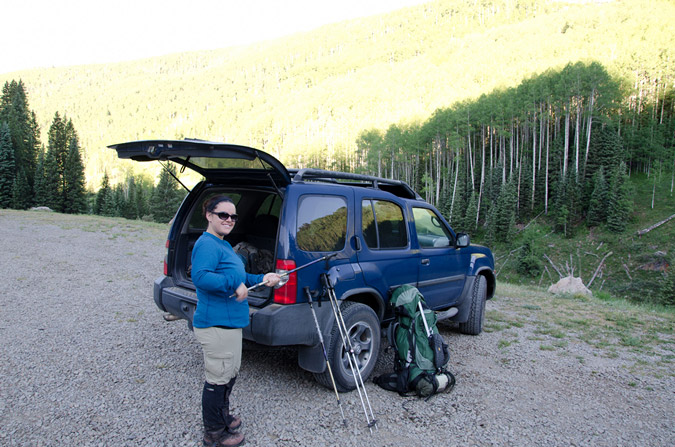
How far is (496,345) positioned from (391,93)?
14373 centimetres

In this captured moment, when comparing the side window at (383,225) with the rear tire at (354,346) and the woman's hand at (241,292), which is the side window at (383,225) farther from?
the woman's hand at (241,292)

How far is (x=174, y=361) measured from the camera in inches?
175

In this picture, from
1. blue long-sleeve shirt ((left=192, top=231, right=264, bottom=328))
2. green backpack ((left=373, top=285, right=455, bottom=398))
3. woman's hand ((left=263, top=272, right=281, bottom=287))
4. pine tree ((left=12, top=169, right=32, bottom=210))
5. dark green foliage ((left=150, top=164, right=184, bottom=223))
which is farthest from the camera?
dark green foliage ((left=150, top=164, right=184, bottom=223))

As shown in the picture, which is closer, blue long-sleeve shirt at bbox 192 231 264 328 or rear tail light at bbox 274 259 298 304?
blue long-sleeve shirt at bbox 192 231 264 328

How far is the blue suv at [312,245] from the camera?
3369 mm

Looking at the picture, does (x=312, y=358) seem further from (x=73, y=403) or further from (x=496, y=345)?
(x=496, y=345)

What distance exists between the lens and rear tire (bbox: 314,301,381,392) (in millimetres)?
3645

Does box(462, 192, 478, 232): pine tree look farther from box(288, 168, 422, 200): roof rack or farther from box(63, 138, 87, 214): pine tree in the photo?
box(63, 138, 87, 214): pine tree

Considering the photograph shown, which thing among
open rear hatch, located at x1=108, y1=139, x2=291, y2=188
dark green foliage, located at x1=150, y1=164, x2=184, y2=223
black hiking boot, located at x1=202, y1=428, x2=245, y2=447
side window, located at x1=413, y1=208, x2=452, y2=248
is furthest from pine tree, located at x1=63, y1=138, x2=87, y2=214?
black hiking boot, located at x1=202, y1=428, x2=245, y2=447

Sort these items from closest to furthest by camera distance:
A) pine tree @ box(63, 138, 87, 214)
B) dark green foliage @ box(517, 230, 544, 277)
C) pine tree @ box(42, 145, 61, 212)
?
dark green foliage @ box(517, 230, 544, 277)
pine tree @ box(42, 145, 61, 212)
pine tree @ box(63, 138, 87, 214)

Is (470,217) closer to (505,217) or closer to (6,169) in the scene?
(505,217)

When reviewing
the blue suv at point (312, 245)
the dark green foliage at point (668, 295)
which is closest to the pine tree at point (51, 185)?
the blue suv at point (312, 245)

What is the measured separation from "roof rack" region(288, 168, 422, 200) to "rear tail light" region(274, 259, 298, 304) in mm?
841

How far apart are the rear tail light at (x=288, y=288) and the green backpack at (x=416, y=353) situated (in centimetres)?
120
